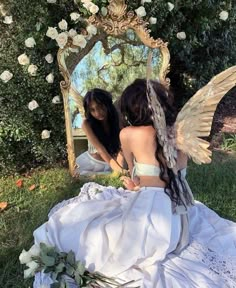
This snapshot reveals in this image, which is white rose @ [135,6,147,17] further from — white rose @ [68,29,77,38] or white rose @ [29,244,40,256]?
white rose @ [29,244,40,256]

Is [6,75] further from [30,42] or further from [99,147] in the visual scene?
[99,147]

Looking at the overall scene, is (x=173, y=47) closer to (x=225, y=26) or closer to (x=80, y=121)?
(x=225, y=26)

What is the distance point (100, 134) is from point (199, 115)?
1741mm

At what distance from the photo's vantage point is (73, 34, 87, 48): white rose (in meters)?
4.29

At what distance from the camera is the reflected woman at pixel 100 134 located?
14.6ft

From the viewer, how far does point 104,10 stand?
14.3 feet

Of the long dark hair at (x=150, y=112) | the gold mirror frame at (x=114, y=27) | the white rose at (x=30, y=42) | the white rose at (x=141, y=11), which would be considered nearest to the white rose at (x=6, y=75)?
the white rose at (x=30, y=42)

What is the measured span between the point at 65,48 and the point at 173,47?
1336mm

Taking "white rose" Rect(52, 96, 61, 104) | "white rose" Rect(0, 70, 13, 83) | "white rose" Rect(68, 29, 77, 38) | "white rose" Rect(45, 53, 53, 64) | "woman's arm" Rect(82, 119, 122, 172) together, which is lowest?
"woman's arm" Rect(82, 119, 122, 172)

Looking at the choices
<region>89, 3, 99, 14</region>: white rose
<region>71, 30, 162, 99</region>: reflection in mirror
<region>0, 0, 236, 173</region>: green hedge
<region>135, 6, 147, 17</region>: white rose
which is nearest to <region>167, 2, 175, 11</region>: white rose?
<region>0, 0, 236, 173</region>: green hedge

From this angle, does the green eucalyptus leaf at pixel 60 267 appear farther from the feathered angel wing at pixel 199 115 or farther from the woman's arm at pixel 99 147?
the woman's arm at pixel 99 147

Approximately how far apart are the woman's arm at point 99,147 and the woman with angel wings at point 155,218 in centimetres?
138

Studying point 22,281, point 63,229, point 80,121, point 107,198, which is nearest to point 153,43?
point 80,121

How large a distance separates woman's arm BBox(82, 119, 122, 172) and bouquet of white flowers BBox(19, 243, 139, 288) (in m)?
1.76
